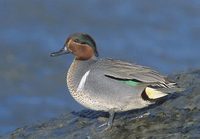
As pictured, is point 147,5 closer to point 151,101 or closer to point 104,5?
point 104,5

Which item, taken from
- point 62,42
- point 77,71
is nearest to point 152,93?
point 77,71

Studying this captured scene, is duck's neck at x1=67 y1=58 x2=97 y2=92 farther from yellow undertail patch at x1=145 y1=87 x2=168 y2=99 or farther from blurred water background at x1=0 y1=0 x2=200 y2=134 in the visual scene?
blurred water background at x1=0 y1=0 x2=200 y2=134

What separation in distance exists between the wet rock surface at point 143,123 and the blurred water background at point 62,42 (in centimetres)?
335

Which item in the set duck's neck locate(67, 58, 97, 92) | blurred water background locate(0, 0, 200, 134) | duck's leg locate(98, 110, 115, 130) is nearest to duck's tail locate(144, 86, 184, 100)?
duck's leg locate(98, 110, 115, 130)

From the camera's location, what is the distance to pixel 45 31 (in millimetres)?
13094

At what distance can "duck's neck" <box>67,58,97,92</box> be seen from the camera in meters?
6.81

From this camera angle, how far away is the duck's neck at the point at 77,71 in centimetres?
681

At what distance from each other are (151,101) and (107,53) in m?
5.59

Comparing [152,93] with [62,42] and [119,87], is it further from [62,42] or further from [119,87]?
[62,42]

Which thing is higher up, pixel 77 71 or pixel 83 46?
pixel 83 46

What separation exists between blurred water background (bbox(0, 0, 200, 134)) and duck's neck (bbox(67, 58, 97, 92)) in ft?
12.1

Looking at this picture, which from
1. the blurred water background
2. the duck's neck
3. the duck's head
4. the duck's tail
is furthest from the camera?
the blurred water background

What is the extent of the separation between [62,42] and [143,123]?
19.8 feet

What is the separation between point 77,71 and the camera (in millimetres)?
6867
